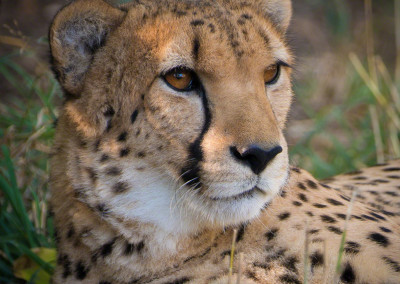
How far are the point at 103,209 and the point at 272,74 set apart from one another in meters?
0.70

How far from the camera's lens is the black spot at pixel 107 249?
6.84 feet

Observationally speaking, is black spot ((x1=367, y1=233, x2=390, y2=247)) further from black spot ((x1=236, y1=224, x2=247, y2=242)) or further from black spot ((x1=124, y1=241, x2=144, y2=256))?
black spot ((x1=124, y1=241, x2=144, y2=256))

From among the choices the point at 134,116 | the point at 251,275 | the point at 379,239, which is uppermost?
the point at 134,116

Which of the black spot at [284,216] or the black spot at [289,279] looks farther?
the black spot at [284,216]

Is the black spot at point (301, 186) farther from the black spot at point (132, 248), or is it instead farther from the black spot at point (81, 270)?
the black spot at point (81, 270)

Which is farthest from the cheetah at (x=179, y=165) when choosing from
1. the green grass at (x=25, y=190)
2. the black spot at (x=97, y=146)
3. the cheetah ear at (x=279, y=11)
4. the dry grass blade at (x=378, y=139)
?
the dry grass blade at (x=378, y=139)

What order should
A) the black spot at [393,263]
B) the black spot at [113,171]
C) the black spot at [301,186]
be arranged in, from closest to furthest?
1. the black spot at [393,263]
2. the black spot at [113,171]
3. the black spot at [301,186]

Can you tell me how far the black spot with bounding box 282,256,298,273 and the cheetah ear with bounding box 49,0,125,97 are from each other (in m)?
0.84

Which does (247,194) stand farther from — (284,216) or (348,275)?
(348,275)

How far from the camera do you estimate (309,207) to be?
84.9 inches

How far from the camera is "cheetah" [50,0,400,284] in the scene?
1.94 meters

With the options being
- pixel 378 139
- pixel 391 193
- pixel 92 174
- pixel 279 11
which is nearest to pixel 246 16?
pixel 279 11

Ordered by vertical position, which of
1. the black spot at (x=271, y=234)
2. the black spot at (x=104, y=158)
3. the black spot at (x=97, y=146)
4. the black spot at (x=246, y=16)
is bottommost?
the black spot at (x=271, y=234)

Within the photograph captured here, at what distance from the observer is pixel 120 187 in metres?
2.05
